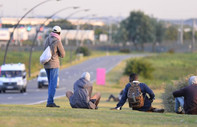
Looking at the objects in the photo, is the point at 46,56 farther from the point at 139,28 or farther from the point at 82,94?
the point at 139,28

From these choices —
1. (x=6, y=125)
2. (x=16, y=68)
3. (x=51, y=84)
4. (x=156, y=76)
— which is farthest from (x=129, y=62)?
(x=6, y=125)

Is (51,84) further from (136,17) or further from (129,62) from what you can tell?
(136,17)

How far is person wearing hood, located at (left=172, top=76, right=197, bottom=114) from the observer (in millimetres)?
13955

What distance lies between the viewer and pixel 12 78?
39.1m

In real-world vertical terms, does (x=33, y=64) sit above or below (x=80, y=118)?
below

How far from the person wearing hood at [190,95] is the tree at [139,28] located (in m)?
135

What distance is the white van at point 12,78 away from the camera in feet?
128

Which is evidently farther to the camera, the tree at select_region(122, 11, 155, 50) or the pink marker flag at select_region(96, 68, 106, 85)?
the tree at select_region(122, 11, 155, 50)

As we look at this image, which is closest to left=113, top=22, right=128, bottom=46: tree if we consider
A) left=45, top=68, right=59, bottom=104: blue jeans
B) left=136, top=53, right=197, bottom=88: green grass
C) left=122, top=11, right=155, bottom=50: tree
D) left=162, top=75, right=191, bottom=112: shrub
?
left=122, top=11, right=155, bottom=50: tree

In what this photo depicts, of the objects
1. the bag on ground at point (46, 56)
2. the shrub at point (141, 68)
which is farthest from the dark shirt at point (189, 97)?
the shrub at point (141, 68)

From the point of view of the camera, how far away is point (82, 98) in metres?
14.5

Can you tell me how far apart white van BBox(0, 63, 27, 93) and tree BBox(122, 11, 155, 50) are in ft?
361

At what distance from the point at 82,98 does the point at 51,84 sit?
2.99 ft

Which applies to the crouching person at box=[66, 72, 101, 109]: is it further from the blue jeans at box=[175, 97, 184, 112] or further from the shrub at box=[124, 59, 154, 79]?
the shrub at box=[124, 59, 154, 79]
